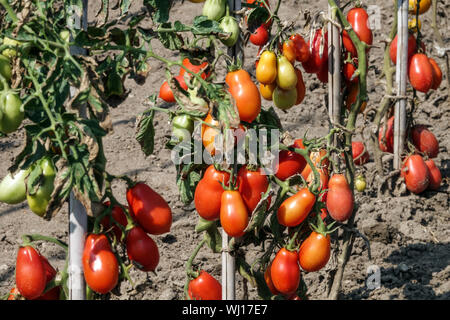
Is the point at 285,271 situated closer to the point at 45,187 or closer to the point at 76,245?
the point at 76,245

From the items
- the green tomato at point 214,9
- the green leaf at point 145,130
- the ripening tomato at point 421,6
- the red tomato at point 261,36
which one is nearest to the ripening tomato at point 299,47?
the red tomato at point 261,36

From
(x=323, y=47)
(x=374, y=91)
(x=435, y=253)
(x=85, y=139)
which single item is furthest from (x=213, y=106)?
(x=374, y=91)

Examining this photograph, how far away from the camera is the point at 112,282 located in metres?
1.33

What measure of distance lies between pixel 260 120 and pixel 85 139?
57 cm

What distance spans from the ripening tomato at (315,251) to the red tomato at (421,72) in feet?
4.65

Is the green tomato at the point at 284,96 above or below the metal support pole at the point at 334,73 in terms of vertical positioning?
below

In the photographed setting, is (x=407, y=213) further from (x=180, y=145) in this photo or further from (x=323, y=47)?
(x=180, y=145)

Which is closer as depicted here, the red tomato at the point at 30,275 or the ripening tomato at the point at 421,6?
the red tomato at the point at 30,275

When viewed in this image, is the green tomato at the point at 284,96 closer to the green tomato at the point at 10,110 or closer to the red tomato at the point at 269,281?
the red tomato at the point at 269,281

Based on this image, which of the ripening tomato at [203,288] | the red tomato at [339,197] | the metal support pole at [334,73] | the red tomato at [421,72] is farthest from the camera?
the red tomato at [421,72]

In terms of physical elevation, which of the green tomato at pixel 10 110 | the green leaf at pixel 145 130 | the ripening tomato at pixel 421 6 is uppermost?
the ripening tomato at pixel 421 6

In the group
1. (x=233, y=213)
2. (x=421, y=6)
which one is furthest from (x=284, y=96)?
(x=421, y=6)

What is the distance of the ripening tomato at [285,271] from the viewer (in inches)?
64.2
